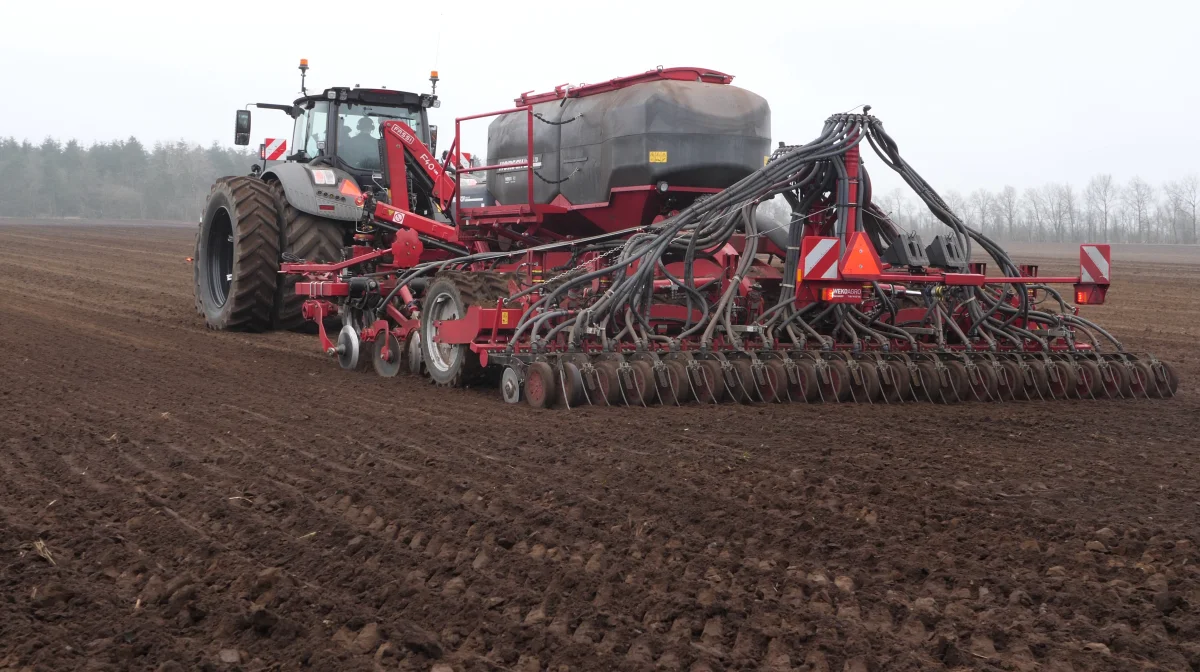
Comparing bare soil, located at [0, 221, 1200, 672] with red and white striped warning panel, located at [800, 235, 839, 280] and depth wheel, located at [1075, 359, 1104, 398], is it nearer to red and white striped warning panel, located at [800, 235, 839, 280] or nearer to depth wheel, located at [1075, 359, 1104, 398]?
depth wheel, located at [1075, 359, 1104, 398]

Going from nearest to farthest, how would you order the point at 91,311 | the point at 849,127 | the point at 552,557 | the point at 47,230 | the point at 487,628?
the point at 487,628, the point at 552,557, the point at 849,127, the point at 91,311, the point at 47,230

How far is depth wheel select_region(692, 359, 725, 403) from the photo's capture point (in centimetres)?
674

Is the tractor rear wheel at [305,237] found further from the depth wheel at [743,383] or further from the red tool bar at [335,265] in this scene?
the depth wheel at [743,383]

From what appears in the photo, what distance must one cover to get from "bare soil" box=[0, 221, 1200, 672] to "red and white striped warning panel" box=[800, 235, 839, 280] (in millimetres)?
972

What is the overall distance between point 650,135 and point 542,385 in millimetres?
2211

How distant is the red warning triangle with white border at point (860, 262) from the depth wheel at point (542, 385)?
1901 mm

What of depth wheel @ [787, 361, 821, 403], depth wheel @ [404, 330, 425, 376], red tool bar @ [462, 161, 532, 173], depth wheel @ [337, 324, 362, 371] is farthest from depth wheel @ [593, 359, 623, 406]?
depth wheel @ [337, 324, 362, 371]

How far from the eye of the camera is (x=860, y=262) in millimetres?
6973

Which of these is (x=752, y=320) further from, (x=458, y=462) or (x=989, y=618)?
(x=989, y=618)

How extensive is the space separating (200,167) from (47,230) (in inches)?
2068

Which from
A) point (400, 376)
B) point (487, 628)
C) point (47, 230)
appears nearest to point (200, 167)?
point (47, 230)

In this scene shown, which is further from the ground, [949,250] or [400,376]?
[949,250]

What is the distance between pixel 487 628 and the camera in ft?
10.0

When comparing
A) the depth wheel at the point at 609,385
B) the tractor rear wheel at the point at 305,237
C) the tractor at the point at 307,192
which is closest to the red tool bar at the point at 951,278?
the depth wheel at the point at 609,385
